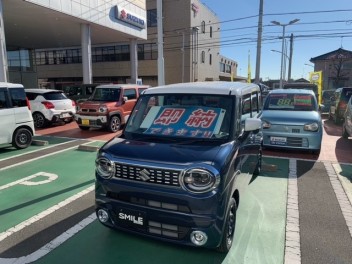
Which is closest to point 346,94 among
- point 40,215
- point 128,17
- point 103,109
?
point 103,109

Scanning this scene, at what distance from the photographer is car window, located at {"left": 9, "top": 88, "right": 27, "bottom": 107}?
777 centimetres

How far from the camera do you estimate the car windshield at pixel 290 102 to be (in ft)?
26.7

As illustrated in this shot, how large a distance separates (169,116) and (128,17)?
1944cm

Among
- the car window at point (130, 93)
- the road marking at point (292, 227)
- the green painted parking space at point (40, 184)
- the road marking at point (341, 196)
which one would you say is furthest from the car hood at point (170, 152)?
the car window at point (130, 93)

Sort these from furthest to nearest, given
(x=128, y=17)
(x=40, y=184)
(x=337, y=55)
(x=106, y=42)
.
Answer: (x=337, y=55), (x=106, y=42), (x=128, y=17), (x=40, y=184)

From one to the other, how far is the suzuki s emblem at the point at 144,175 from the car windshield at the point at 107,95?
8543mm

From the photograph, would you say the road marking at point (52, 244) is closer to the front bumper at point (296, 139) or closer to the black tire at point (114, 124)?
the front bumper at point (296, 139)

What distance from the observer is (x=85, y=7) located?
1712cm

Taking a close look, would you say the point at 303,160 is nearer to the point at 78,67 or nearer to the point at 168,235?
the point at 168,235

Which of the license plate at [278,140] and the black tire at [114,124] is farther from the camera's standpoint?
the black tire at [114,124]

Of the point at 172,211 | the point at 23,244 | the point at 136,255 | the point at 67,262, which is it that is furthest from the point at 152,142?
the point at 23,244

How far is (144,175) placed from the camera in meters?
2.95

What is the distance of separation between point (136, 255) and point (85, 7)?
17.2m

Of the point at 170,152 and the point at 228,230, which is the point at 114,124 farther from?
the point at 228,230
